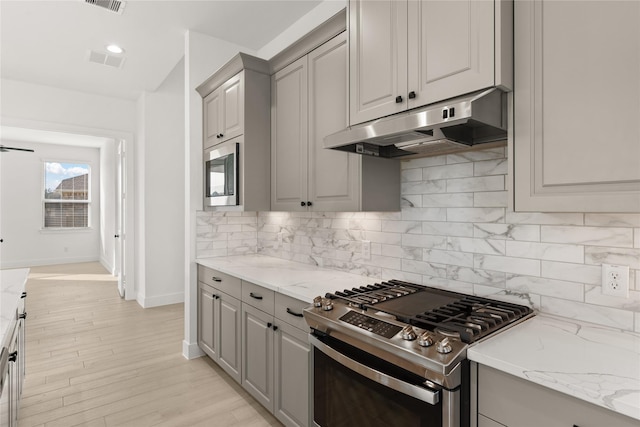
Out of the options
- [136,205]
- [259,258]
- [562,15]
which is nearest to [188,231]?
[259,258]

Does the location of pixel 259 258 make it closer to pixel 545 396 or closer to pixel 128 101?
pixel 545 396

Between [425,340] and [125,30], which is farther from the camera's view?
[125,30]

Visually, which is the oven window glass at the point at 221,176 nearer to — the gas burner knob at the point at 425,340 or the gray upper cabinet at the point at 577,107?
the gas burner knob at the point at 425,340

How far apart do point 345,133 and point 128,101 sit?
16.0ft

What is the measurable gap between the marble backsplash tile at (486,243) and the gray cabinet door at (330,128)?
1.13 feet

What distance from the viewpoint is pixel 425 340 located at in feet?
4.11

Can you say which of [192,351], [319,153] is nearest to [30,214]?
[192,351]

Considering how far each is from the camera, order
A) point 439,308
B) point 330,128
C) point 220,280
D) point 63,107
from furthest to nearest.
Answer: point 63,107 < point 220,280 < point 330,128 < point 439,308

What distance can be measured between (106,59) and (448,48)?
3.97 meters

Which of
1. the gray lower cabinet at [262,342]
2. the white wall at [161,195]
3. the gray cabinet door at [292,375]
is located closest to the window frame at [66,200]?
the white wall at [161,195]

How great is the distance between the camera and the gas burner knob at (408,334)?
1.30 m

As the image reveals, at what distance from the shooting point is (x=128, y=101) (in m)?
5.39

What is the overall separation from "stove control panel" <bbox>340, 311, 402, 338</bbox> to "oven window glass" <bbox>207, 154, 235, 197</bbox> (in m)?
1.68

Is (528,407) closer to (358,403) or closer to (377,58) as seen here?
(358,403)
